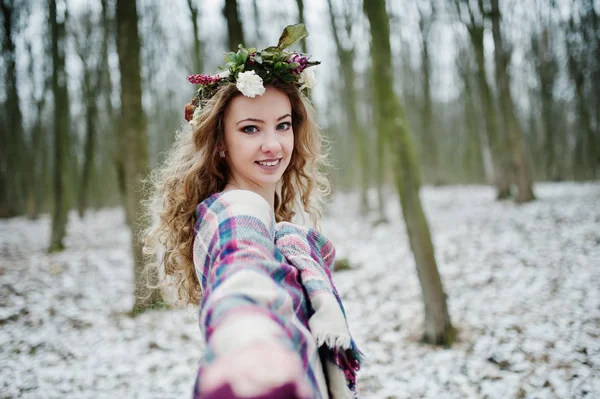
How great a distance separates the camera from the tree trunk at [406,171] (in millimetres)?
3988

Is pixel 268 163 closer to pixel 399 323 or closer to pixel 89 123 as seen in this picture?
pixel 399 323

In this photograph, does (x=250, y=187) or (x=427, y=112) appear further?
(x=427, y=112)

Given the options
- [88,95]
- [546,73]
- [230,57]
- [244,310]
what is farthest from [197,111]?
[546,73]

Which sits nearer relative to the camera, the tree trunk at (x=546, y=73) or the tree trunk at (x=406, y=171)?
the tree trunk at (x=406, y=171)

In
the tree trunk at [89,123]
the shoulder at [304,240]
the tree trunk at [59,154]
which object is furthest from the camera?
the tree trunk at [89,123]

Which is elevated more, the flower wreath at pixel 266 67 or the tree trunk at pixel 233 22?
the tree trunk at pixel 233 22

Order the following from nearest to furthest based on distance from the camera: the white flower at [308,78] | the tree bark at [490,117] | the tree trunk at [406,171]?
the white flower at [308,78]
the tree trunk at [406,171]
the tree bark at [490,117]

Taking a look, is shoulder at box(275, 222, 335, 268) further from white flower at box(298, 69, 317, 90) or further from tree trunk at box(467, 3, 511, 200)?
tree trunk at box(467, 3, 511, 200)

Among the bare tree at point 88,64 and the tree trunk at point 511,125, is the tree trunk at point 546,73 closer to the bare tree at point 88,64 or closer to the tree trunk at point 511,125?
the tree trunk at point 511,125

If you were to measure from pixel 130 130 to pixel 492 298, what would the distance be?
550cm

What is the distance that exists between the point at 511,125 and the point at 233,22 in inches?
344

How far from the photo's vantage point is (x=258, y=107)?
1417mm

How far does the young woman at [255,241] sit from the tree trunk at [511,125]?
414 inches

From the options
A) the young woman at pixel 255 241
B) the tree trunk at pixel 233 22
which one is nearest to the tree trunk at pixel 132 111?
the tree trunk at pixel 233 22
